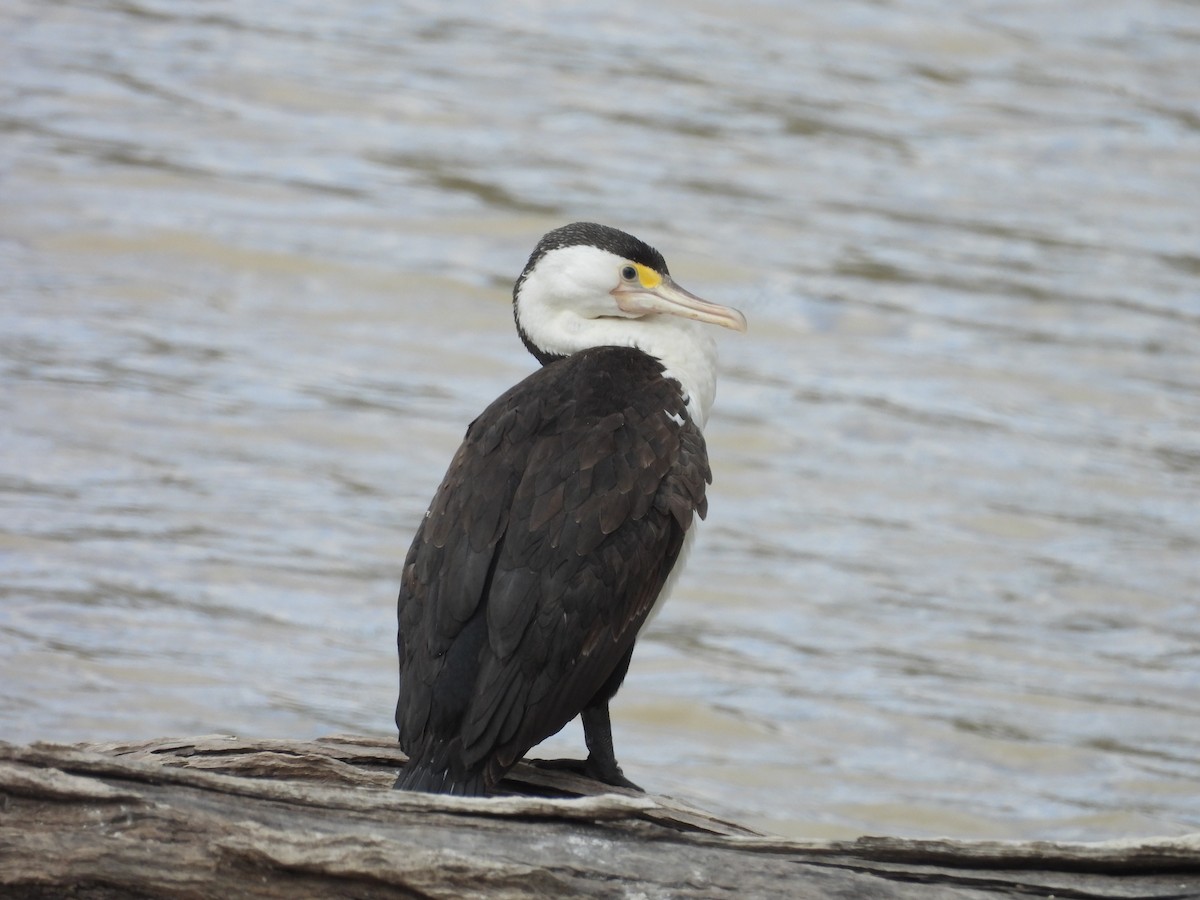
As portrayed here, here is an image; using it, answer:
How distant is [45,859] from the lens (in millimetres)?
3213

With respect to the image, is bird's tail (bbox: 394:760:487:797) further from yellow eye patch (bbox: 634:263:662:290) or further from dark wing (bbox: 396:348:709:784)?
yellow eye patch (bbox: 634:263:662:290)

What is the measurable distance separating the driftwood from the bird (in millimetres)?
468

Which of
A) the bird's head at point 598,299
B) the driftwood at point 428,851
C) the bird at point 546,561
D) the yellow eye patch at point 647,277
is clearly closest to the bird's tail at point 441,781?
the bird at point 546,561

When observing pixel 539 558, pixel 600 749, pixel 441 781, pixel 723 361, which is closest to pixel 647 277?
pixel 539 558

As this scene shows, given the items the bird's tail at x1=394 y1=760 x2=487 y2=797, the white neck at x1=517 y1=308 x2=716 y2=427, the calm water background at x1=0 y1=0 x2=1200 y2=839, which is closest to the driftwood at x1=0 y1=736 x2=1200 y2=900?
the bird's tail at x1=394 y1=760 x2=487 y2=797

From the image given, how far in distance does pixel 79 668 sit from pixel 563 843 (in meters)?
4.07

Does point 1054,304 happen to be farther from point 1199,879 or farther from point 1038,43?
point 1199,879

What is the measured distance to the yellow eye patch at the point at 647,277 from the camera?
4.85 meters

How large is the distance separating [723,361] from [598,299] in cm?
568

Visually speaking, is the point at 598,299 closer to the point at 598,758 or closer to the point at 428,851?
the point at 598,758

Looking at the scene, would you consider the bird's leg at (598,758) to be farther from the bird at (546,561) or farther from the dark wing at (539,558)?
the dark wing at (539,558)

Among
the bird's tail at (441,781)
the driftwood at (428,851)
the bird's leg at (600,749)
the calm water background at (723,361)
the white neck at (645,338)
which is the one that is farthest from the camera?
the calm water background at (723,361)

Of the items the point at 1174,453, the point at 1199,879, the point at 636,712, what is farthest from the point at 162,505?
the point at 1199,879

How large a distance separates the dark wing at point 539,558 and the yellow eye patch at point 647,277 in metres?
0.46
